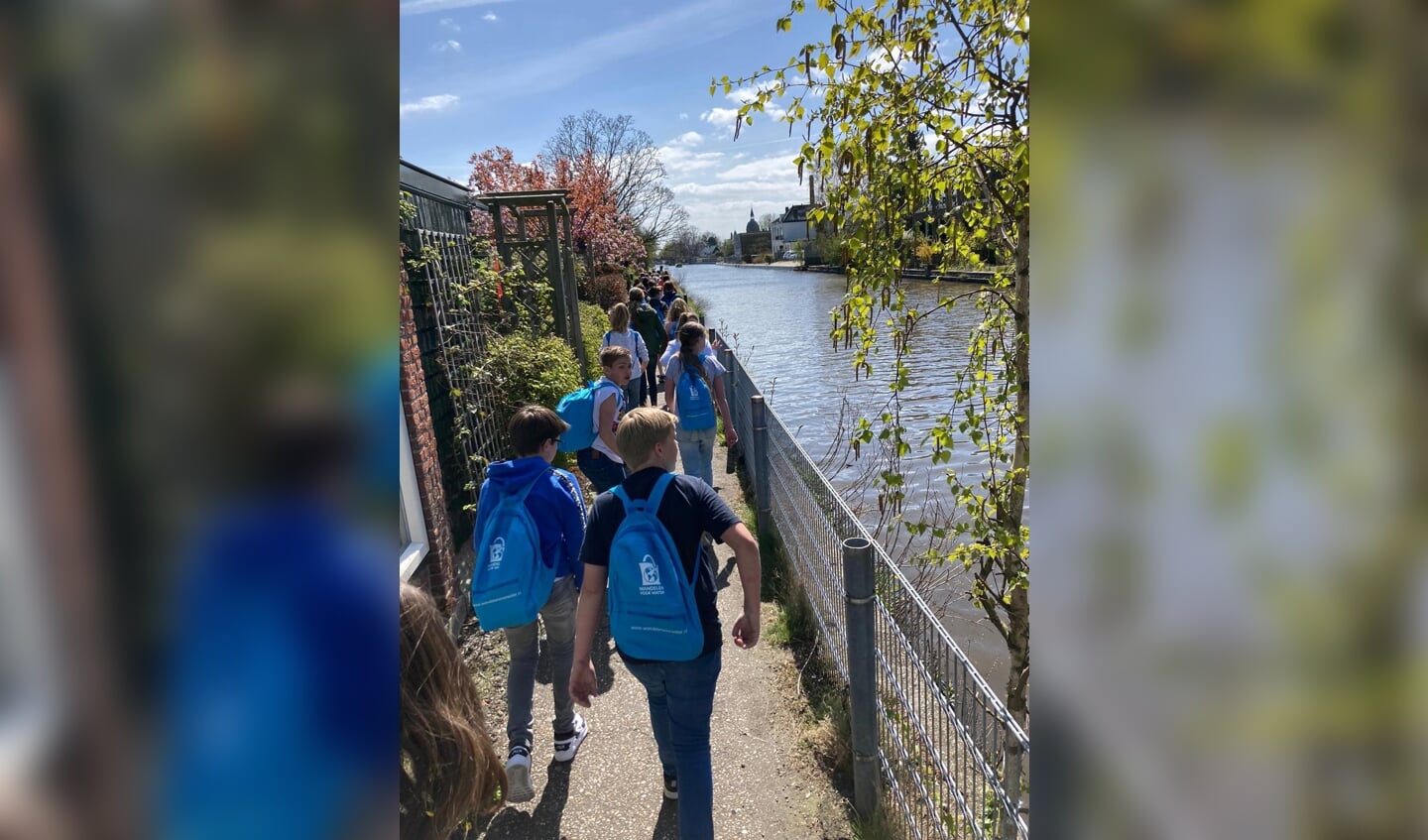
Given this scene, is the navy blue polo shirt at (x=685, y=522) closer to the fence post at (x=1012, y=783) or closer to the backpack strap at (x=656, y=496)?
the backpack strap at (x=656, y=496)

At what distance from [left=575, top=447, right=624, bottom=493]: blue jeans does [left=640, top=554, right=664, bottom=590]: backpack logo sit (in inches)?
99.5

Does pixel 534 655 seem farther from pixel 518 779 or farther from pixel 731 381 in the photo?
pixel 731 381

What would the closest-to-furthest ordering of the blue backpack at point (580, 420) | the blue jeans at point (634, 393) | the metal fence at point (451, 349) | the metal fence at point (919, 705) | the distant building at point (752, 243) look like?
A: the metal fence at point (919, 705) → the blue backpack at point (580, 420) → the metal fence at point (451, 349) → the blue jeans at point (634, 393) → the distant building at point (752, 243)

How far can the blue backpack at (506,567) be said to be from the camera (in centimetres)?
350

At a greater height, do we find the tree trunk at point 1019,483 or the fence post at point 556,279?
the fence post at point 556,279

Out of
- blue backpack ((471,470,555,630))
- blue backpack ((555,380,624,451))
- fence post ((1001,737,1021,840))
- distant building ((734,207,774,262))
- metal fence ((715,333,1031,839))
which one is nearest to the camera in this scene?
fence post ((1001,737,1021,840))

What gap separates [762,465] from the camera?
666 centimetres

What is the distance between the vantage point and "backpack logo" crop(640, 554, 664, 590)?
2961 mm

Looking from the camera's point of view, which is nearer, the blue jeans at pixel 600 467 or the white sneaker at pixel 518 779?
the white sneaker at pixel 518 779

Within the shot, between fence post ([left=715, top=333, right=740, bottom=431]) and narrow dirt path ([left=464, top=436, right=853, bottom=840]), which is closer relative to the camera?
narrow dirt path ([left=464, top=436, right=853, bottom=840])

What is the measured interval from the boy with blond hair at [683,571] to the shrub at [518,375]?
4.25 meters

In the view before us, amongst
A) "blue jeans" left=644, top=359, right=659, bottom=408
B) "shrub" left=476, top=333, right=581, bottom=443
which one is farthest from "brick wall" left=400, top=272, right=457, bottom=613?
"blue jeans" left=644, top=359, right=659, bottom=408

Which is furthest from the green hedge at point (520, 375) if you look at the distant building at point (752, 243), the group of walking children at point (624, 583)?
the distant building at point (752, 243)

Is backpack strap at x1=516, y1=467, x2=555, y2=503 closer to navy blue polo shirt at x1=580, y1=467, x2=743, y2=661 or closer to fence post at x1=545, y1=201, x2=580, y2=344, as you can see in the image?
navy blue polo shirt at x1=580, y1=467, x2=743, y2=661
